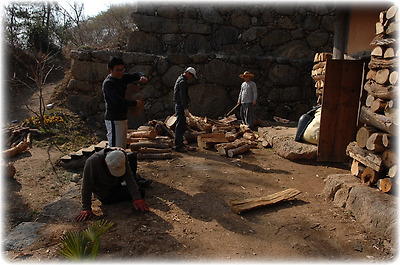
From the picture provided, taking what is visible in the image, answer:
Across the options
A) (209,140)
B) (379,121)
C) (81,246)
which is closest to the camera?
(81,246)

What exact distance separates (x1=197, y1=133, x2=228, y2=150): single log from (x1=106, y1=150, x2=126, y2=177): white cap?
3887mm

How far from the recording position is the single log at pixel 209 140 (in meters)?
7.38

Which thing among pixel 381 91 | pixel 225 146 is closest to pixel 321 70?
pixel 225 146

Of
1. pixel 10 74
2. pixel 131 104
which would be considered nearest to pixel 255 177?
pixel 131 104

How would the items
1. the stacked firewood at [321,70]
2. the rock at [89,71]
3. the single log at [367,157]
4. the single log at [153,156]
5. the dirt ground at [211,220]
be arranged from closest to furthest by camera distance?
the dirt ground at [211,220] < the single log at [367,157] < the single log at [153,156] < the stacked firewood at [321,70] < the rock at [89,71]

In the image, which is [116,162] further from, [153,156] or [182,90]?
[182,90]


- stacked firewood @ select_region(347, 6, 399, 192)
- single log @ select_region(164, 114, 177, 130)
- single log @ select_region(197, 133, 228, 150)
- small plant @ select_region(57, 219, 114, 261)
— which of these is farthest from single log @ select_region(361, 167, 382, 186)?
single log @ select_region(164, 114, 177, 130)

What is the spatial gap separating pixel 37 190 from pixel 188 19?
8880 millimetres

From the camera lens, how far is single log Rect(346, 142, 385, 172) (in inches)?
149

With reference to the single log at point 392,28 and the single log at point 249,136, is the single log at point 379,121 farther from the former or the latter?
the single log at point 249,136

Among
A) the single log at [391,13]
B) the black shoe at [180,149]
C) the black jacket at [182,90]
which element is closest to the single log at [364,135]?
the single log at [391,13]

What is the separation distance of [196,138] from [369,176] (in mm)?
4899

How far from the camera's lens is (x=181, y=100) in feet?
22.1

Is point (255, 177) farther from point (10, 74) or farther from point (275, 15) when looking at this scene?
point (10, 74)
